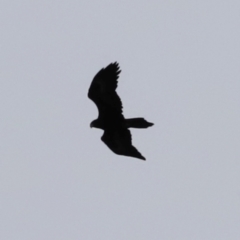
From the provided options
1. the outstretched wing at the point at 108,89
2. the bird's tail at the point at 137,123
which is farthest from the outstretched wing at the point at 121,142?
the outstretched wing at the point at 108,89

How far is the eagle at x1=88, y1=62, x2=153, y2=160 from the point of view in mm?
17984

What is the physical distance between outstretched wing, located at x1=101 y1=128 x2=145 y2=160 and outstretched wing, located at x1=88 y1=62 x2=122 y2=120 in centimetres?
47

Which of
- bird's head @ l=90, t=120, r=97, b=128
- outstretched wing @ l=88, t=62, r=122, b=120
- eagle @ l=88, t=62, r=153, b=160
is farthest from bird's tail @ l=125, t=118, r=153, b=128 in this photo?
bird's head @ l=90, t=120, r=97, b=128

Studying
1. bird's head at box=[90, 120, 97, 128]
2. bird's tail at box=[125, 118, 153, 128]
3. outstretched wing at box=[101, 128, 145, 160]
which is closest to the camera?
bird's tail at box=[125, 118, 153, 128]

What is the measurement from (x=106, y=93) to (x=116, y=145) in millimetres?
1291

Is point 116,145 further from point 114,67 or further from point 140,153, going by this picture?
point 114,67

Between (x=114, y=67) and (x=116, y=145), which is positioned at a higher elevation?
(x=114, y=67)

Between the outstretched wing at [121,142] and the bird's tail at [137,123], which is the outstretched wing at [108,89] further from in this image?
the outstretched wing at [121,142]

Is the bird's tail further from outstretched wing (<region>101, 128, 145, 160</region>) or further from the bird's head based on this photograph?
the bird's head

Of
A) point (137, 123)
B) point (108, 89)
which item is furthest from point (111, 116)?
point (137, 123)

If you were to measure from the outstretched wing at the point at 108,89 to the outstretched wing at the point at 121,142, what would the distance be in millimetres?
470

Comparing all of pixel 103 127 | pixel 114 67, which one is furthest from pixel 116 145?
pixel 114 67

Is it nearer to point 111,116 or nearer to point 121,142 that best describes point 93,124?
point 111,116

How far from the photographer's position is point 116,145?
1833cm
